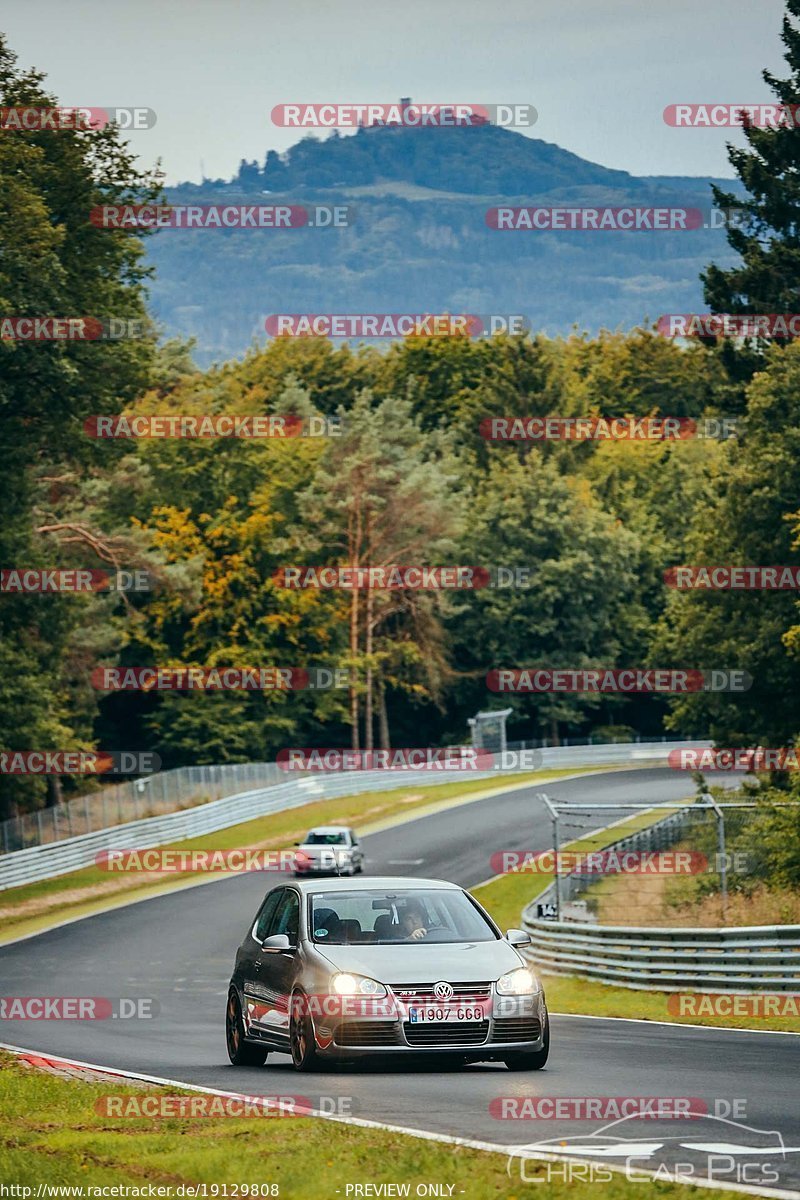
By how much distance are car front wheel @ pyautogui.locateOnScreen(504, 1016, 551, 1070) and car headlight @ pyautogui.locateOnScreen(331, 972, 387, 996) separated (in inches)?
47.1

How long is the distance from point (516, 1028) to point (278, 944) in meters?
1.98

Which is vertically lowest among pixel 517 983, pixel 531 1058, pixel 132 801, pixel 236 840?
pixel 236 840

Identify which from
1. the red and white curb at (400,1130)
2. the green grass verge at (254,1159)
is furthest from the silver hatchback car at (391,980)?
the green grass verge at (254,1159)

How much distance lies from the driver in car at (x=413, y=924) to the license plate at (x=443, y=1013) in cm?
96

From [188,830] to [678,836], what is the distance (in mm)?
30654

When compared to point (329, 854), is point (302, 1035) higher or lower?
higher

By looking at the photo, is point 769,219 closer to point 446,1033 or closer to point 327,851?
point 327,851

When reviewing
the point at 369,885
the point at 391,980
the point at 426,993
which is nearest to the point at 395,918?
the point at 369,885

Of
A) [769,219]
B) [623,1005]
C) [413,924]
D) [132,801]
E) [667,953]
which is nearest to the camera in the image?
[413,924]

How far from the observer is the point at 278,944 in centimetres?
1421

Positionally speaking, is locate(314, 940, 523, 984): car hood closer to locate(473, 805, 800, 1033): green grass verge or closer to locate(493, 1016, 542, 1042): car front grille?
locate(493, 1016, 542, 1042): car front grille

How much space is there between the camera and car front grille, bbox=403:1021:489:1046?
522 inches

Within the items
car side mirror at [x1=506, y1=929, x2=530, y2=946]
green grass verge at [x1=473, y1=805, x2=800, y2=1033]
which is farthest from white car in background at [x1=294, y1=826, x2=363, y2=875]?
car side mirror at [x1=506, y1=929, x2=530, y2=946]

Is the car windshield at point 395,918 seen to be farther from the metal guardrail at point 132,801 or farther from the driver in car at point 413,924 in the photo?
the metal guardrail at point 132,801
